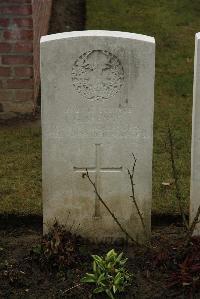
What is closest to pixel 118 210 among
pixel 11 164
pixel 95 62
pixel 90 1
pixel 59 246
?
pixel 59 246

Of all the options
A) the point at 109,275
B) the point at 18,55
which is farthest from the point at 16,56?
the point at 109,275

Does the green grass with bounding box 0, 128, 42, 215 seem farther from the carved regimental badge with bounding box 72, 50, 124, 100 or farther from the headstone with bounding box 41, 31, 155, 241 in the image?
the carved regimental badge with bounding box 72, 50, 124, 100

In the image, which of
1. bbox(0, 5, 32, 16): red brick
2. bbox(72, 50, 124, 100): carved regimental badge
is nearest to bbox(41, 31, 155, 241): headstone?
bbox(72, 50, 124, 100): carved regimental badge

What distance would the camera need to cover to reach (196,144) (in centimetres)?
491

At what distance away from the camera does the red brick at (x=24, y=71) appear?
721 cm

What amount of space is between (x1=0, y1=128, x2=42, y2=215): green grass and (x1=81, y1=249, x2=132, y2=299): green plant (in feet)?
3.64

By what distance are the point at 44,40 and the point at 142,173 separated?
1.11 metres

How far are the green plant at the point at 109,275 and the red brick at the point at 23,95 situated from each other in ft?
9.63

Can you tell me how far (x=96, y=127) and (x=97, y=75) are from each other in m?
0.35

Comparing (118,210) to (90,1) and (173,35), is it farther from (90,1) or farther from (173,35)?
(90,1)

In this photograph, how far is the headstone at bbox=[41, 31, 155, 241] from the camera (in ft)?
15.4

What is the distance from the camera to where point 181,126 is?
7.24m

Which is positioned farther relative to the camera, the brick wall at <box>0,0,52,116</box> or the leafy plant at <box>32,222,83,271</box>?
the brick wall at <box>0,0,52,116</box>

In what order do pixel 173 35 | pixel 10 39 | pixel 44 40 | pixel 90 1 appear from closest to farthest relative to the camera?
pixel 44 40 < pixel 10 39 < pixel 173 35 < pixel 90 1
